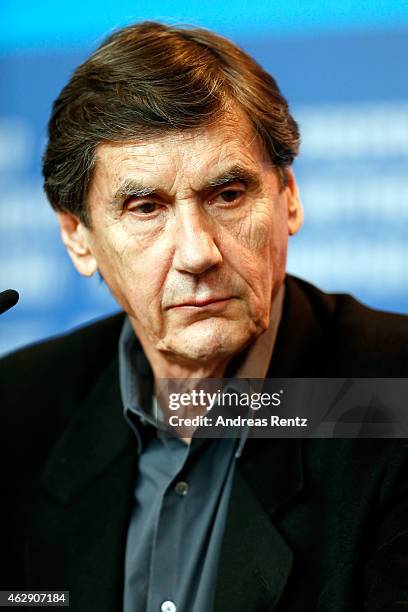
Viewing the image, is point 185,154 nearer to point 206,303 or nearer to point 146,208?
point 146,208

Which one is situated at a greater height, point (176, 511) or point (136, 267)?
point (136, 267)

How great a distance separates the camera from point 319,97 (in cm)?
242

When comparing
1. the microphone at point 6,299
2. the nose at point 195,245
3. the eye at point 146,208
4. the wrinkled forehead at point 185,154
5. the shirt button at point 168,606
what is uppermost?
the wrinkled forehead at point 185,154

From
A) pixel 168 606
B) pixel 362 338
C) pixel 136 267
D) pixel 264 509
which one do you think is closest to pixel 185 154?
pixel 136 267

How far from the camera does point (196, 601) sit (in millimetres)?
1597

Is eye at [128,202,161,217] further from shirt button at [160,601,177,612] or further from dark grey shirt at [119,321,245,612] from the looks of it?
shirt button at [160,601,177,612]

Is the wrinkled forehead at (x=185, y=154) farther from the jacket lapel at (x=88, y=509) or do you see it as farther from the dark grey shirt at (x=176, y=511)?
the jacket lapel at (x=88, y=509)

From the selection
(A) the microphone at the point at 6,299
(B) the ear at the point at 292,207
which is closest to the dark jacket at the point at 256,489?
(B) the ear at the point at 292,207

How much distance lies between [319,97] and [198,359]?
104 centimetres

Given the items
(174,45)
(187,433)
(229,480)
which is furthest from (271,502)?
(174,45)

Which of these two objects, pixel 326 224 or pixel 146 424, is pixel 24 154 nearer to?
pixel 326 224

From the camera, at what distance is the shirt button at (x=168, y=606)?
5.26 feet

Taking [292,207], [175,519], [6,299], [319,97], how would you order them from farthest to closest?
[319,97], [292,207], [175,519], [6,299]

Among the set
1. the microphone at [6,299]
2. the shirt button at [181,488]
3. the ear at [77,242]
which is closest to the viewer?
the microphone at [6,299]
